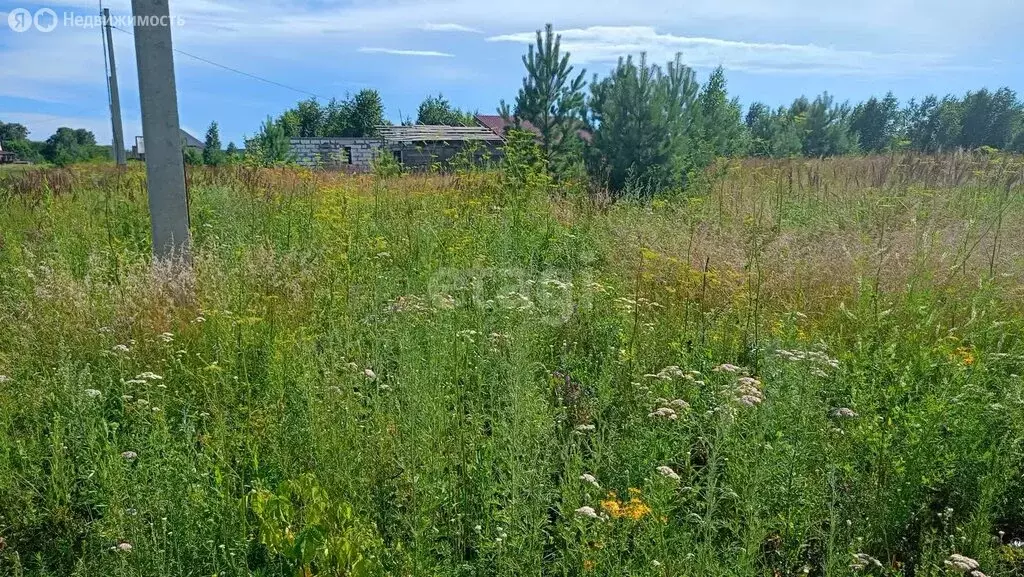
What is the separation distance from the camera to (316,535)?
6.18 ft

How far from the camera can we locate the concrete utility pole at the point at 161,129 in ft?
14.7

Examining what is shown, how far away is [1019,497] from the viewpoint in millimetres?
2475

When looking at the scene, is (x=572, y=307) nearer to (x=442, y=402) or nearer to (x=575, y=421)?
(x=575, y=421)

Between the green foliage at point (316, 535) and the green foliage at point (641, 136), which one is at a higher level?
the green foliage at point (641, 136)

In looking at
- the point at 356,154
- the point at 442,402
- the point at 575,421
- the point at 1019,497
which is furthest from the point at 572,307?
the point at 356,154

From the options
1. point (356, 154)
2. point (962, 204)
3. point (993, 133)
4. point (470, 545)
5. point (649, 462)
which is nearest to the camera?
point (470, 545)

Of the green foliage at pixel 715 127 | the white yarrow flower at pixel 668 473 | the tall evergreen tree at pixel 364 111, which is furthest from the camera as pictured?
the tall evergreen tree at pixel 364 111

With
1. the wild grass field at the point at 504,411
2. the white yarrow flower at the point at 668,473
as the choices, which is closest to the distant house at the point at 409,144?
the wild grass field at the point at 504,411

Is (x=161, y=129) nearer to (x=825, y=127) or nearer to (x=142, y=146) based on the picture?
(x=142, y=146)

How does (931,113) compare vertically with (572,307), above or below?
above

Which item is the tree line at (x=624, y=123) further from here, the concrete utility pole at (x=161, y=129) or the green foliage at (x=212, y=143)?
the green foliage at (x=212, y=143)

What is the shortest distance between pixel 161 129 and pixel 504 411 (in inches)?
141

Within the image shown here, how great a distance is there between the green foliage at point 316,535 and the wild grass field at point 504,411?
0.01 m

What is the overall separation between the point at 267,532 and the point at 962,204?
853cm
